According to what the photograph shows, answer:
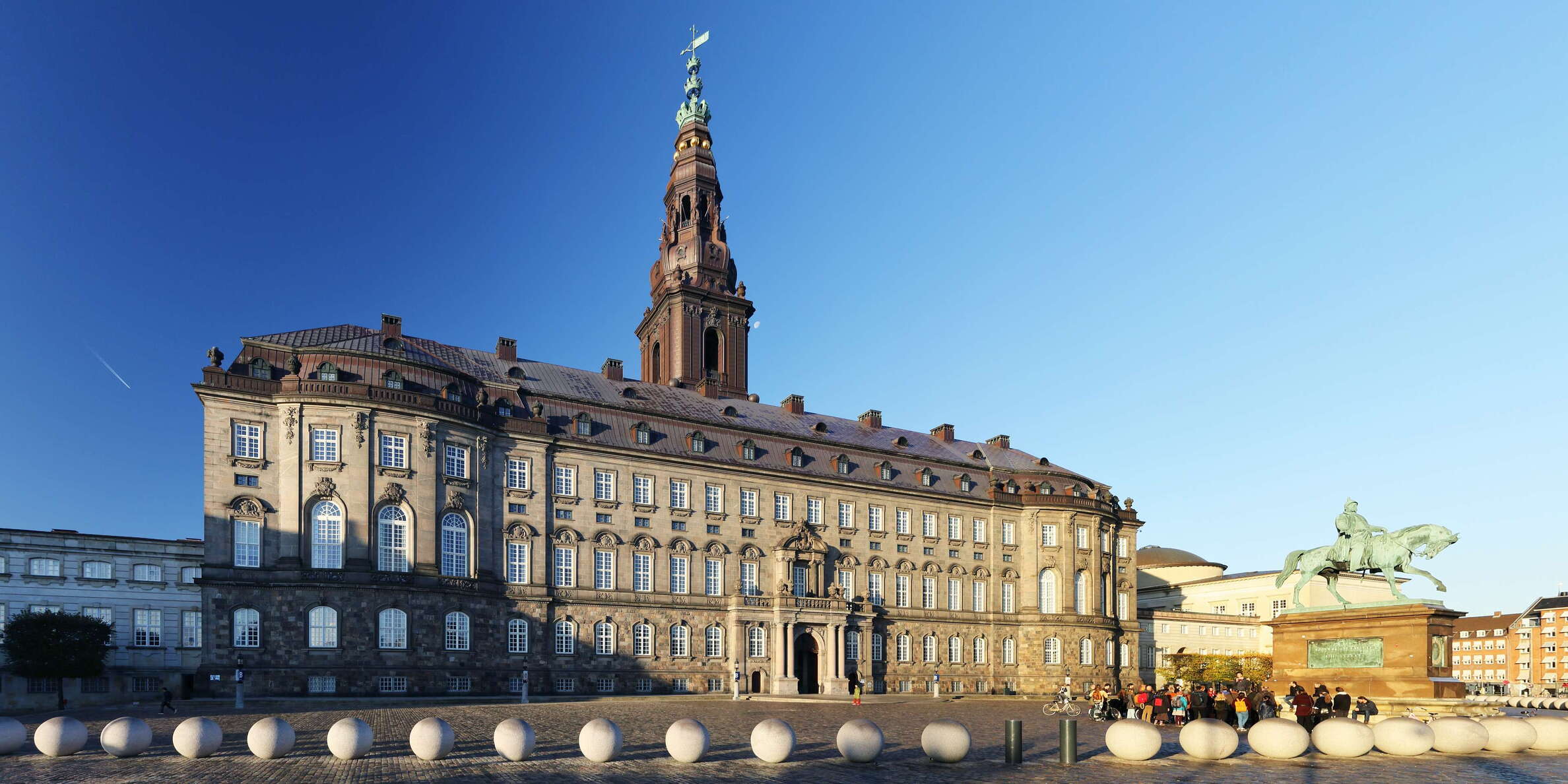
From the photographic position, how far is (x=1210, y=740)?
2617cm

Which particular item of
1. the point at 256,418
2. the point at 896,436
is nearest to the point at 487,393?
the point at 256,418

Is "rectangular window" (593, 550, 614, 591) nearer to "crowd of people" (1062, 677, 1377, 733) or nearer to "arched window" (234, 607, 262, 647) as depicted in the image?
"arched window" (234, 607, 262, 647)

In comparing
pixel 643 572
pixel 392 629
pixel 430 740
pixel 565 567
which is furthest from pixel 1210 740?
pixel 643 572

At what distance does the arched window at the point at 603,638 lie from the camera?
2803 inches

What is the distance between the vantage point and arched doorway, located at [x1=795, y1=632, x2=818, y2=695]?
79.2 m

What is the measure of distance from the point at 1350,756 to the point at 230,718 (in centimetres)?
3889

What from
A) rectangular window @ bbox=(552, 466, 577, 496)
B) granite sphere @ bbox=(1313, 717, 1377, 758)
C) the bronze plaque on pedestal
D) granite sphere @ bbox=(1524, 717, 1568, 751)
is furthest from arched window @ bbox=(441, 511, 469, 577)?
granite sphere @ bbox=(1524, 717, 1568, 751)

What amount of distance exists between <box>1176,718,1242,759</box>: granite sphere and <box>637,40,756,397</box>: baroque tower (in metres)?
68.3

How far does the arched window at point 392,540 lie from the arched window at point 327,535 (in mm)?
2080

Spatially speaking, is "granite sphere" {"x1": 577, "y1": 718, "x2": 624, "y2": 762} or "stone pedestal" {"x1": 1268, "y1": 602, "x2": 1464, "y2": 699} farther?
"stone pedestal" {"x1": 1268, "y1": 602, "x2": 1464, "y2": 699}

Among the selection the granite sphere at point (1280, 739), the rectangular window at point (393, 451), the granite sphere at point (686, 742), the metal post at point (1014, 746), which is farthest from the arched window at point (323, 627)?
the granite sphere at point (1280, 739)

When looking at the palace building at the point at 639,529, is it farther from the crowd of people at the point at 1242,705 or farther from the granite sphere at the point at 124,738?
the crowd of people at the point at 1242,705

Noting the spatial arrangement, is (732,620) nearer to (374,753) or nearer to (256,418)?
(256,418)

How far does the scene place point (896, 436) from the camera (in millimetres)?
96625
